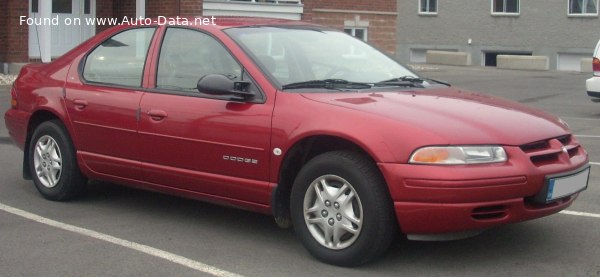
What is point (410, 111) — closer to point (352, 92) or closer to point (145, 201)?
point (352, 92)

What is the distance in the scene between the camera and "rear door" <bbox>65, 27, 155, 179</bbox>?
627 centimetres

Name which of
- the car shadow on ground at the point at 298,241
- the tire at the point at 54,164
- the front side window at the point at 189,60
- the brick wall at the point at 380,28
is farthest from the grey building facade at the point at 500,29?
the front side window at the point at 189,60

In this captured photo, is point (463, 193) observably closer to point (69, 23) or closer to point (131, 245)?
point (131, 245)

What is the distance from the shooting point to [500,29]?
3891 centimetres

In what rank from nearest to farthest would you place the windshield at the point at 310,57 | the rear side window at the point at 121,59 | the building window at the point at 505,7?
the windshield at the point at 310,57 → the rear side window at the point at 121,59 → the building window at the point at 505,7

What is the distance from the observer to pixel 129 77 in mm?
6418

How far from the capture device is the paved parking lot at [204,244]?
5.14 meters

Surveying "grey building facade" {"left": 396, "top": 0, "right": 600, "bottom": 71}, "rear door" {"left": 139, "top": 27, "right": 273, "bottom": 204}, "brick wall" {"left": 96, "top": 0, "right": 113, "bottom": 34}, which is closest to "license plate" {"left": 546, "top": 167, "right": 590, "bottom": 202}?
"rear door" {"left": 139, "top": 27, "right": 273, "bottom": 204}

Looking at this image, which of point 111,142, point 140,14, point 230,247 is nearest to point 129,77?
point 111,142

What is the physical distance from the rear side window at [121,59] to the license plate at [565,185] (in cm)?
296

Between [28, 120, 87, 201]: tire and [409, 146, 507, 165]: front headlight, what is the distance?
310 cm

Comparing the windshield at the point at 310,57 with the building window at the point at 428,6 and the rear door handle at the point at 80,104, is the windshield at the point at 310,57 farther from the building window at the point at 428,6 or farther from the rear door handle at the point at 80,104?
the building window at the point at 428,6

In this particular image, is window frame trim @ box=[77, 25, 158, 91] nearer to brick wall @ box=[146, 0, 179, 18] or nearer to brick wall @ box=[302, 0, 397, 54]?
brick wall @ box=[146, 0, 179, 18]

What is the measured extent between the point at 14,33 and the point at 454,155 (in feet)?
53.4
